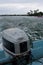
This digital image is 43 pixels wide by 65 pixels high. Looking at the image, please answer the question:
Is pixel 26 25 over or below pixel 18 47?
below

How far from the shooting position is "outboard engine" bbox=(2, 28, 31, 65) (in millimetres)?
5621

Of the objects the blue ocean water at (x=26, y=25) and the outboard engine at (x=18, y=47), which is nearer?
the outboard engine at (x=18, y=47)

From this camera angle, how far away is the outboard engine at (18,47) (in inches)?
221

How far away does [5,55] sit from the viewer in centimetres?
593

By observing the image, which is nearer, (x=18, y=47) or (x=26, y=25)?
(x=18, y=47)

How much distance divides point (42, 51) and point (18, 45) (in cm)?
118

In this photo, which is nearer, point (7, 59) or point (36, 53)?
point (7, 59)

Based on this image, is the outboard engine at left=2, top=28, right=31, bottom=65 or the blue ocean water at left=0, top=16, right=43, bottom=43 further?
the blue ocean water at left=0, top=16, right=43, bottom=43

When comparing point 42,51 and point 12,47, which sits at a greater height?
point 12,47

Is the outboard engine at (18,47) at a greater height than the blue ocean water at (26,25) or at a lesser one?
greater

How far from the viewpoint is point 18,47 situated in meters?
5.60

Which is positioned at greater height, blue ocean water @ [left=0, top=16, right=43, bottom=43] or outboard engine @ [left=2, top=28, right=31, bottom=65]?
outboard engine @ [left=2, top=28, right=31, bottom=65]

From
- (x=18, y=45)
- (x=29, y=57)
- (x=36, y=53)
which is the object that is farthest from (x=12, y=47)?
(x=36, y=53)

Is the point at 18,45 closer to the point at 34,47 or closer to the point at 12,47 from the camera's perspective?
the point at 12,47
